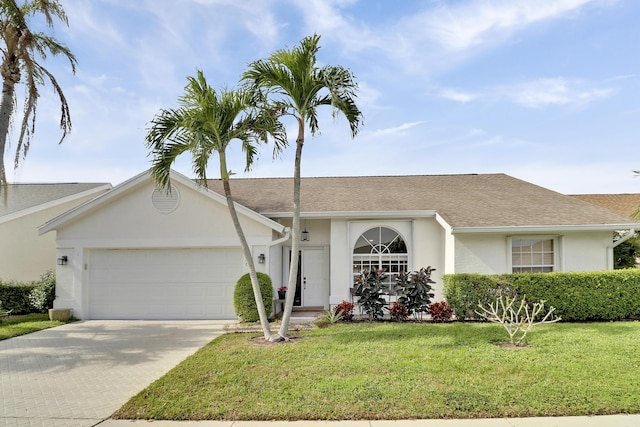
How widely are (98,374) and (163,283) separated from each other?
5.94 metres

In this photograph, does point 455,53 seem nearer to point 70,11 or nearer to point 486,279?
point 486,279

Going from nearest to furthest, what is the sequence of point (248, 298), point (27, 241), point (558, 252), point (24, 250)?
1. point (248, 298)
2. point (558, 252)
3. point (24, 250)
4. point (27, 241)

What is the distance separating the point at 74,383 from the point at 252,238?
657 centimetres

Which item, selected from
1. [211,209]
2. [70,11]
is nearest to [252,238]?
[211,209]

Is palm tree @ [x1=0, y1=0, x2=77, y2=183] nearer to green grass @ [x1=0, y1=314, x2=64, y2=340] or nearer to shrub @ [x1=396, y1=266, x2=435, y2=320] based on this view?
green grass @ [x1=0, y1=314, x2=64, y2=340]

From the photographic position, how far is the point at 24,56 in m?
10.2

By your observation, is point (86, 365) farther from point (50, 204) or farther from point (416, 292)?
point (50, 204)

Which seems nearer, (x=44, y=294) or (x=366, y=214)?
(x=366, y=214)

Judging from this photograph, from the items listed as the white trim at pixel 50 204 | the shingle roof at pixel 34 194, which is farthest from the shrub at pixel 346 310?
the shingle roof at pixel 34 194

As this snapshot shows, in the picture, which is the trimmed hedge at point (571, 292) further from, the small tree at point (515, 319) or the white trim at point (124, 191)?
the white trim at point (124, 191)

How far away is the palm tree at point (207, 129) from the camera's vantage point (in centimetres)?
820

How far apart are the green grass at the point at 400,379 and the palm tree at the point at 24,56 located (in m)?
7.73

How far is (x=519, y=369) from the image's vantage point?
20.9ft

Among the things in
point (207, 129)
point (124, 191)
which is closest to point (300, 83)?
point (207, 129)
